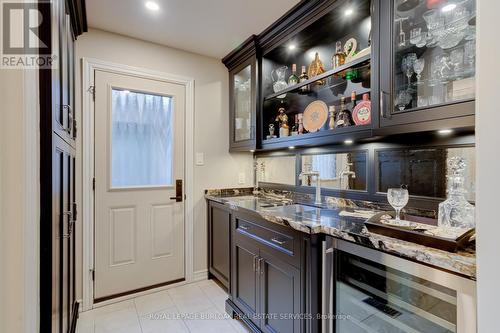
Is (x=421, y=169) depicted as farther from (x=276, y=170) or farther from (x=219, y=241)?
(x=219, y=241)

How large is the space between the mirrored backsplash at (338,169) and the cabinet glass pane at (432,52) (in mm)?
602

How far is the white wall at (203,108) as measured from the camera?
238 cm

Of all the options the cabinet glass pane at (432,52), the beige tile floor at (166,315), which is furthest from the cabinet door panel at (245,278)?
the cabinet glass pane at (432,52)

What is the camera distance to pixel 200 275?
2713 mm

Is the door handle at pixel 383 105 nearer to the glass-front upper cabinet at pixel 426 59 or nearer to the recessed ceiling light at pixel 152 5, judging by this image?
the glass-front upper cabinet at pixel 426 59

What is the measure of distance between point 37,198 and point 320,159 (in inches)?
75.8

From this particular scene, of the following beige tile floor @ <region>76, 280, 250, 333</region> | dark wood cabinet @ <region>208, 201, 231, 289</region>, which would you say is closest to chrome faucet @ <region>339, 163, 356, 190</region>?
dark wood cabinet @ <region>208, 201, 231, 289</region>

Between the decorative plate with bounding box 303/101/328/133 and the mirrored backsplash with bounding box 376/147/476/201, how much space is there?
0.56 meters

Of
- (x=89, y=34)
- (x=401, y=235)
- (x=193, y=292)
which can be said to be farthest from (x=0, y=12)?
(x=193, y=292)

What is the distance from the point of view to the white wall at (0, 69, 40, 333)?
26.2 inches

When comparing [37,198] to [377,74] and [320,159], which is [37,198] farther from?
[320,159]

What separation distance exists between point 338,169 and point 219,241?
4.50 feet

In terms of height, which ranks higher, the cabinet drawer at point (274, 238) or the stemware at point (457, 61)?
the stemware at point (457, 61)

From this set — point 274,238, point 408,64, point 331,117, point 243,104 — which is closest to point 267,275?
point 274,238
